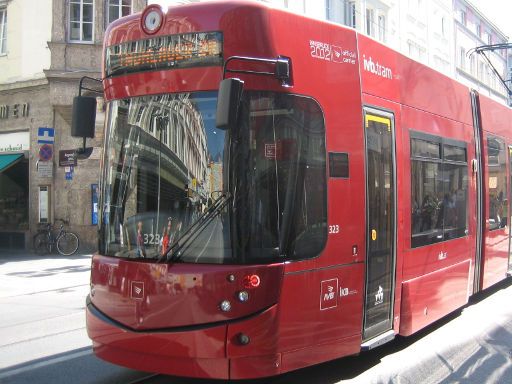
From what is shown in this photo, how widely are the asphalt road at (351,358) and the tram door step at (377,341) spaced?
316 mm

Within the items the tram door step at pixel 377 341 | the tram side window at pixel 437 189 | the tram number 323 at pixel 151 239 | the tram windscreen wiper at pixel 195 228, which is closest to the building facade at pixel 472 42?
the tram side window at pixel 437 189

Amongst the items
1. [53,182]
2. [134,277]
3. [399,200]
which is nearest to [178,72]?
[134,277]

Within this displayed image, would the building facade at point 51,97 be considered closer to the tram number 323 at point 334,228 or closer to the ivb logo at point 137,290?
the ivb logo at point 137,290

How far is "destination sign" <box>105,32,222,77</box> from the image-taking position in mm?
4387

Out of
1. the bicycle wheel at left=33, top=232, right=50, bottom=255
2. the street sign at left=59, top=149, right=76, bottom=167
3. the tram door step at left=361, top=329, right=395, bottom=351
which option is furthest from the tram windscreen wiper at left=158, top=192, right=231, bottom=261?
the bicycle wheel at left=33, top=232, right=50, bottom=255

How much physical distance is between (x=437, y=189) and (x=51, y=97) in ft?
51.3

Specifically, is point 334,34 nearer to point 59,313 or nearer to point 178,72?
point 178,72

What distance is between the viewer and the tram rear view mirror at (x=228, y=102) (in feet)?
12.6

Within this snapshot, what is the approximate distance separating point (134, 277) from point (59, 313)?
489 centimetres

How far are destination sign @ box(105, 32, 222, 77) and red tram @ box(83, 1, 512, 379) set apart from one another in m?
0.01

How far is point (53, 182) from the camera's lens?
18.9 metres

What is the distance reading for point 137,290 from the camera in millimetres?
4367

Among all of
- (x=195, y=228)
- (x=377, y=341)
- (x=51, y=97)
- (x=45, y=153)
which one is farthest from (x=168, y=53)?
(x=51, y=97)

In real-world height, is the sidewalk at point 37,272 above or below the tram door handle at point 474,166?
below
